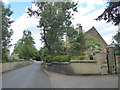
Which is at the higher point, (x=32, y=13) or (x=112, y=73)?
(x=32, y=13)

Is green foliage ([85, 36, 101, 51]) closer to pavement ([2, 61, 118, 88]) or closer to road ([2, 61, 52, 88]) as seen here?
road ([2, 61, 52, 88])

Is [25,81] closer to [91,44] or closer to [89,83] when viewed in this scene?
[89,83]

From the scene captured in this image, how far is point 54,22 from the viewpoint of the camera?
1997cm

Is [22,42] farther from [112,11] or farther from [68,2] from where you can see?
[112,11]

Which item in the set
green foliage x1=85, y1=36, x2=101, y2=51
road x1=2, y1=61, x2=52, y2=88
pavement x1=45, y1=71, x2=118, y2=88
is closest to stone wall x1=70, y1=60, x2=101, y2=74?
pavement x1=45, y1=71, x2=118, y2=88

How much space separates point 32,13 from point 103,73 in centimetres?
1603

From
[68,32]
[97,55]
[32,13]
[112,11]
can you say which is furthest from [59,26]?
[112,11]

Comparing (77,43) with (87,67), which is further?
(77,43)

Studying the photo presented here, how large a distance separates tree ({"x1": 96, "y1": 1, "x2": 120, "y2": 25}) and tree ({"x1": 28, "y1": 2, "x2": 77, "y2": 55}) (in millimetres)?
12875

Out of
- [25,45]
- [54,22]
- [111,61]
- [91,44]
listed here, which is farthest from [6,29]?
[25,45]

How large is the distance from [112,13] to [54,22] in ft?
43.5

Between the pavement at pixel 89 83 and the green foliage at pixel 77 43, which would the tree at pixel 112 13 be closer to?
the pavement at pixel 89 83

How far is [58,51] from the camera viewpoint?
21.3 meters

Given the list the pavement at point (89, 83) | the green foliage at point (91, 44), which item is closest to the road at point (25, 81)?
the pavement at point (89, 83)
